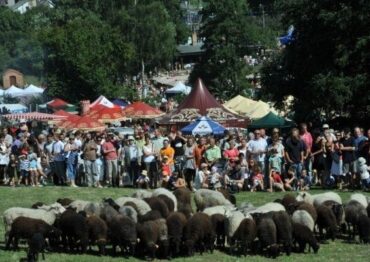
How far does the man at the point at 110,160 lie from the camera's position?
25922 mm

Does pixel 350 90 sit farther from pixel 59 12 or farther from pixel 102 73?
pixel 59 12

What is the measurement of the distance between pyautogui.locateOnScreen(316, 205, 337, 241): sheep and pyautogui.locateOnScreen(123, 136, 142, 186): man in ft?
30.9

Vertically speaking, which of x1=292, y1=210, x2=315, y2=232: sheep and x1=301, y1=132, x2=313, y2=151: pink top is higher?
x1=301, y1=132, x2=313, y2=151: pink top

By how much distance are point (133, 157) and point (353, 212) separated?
9982 mm

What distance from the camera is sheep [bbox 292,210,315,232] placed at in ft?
53.9

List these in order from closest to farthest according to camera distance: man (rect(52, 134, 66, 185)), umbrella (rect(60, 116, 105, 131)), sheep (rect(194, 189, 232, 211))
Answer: sheep (rect(194, 189, 232, 211))
man (rect(52, 134, 66, 185))
umbrella (rect(60, 116, 105, 131))

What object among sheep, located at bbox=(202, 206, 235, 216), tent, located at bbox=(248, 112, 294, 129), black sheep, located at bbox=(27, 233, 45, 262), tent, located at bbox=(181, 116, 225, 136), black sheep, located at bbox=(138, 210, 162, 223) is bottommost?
black sheep, located at bbox=(27, 233, 45, 262)

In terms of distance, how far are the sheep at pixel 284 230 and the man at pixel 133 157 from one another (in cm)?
1024

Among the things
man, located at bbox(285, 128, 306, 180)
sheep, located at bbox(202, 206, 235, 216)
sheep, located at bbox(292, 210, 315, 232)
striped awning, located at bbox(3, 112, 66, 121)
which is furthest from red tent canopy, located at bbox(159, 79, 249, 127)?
sheep, located at bbox(292, 210, 315, 232)

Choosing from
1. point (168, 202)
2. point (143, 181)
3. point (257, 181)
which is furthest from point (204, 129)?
point (168, 202)

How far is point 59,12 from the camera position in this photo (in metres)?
79.6

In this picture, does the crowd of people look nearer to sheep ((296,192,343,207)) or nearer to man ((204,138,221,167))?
man ((204,138,221,167))

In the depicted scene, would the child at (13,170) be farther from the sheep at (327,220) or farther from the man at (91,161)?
the sheep at (327,220)

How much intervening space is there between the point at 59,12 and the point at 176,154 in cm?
5608
